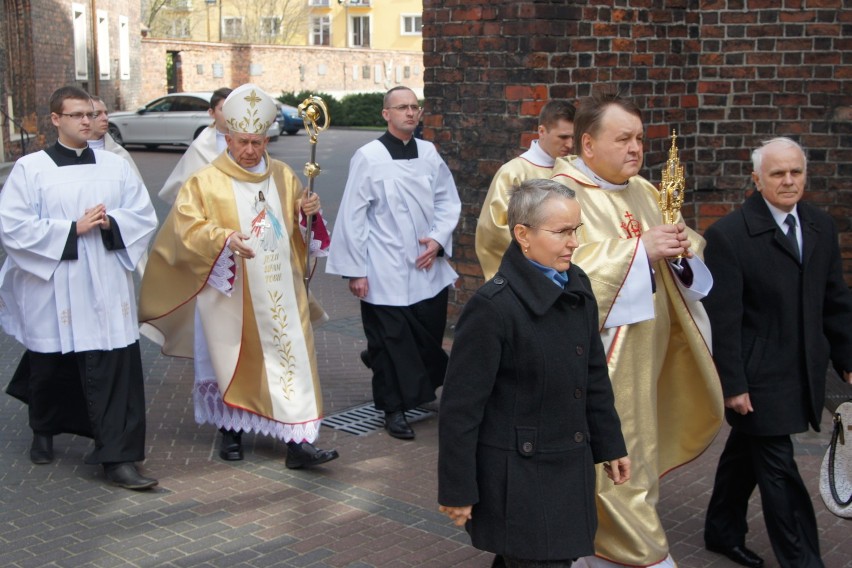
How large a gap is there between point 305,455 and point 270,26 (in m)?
55.7

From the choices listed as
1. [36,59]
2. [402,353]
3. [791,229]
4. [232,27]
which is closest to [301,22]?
[232,27]

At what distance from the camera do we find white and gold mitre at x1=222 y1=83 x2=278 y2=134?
598 centimetres

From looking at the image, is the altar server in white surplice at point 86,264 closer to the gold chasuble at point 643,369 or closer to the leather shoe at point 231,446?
the leather shoe at point 231,446

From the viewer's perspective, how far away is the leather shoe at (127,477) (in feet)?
18.9

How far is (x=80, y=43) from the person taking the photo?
2991 centimetres

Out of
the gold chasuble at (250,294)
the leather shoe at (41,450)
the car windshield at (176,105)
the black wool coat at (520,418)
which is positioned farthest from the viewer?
the car windshield at (176,105)

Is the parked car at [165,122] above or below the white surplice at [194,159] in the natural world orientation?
below

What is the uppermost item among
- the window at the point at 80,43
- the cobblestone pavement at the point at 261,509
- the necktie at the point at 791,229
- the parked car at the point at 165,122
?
the window at the point at 80,43

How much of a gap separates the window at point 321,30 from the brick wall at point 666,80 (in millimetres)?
60284

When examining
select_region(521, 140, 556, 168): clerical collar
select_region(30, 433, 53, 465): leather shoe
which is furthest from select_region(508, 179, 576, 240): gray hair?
select_region(30, 433, 53, 465): leather shoe

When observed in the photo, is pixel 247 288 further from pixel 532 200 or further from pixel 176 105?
pixel 176 105

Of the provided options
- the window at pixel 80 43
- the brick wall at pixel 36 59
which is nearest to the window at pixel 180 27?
the window at pixel 80 43

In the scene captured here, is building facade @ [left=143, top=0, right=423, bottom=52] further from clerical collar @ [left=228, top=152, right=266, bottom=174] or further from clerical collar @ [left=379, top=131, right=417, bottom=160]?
clerical collar @ [left=228, top=152, right=266, bottom=174]

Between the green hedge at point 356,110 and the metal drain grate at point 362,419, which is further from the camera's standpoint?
the green hedge at point 356,110
